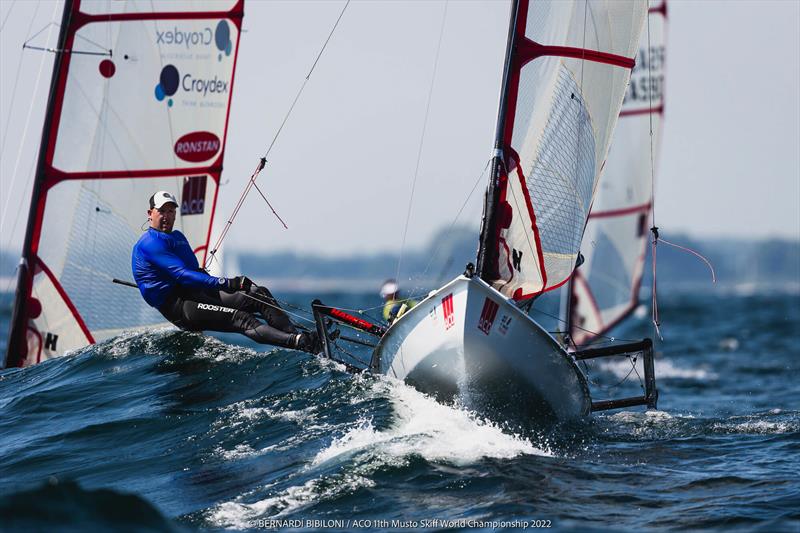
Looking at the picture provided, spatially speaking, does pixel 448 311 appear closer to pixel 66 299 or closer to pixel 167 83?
pixel 66 299

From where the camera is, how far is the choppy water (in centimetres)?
545

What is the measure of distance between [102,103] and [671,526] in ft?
28.4

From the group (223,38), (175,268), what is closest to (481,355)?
(175,268)

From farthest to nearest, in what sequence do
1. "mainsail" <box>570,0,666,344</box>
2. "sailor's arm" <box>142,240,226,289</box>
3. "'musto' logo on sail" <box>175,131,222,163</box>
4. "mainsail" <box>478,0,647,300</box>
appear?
"mainsail" <box>570,0,666,344</box> < "'musto' logo on sail" <box>175,131,222,163</box> < "sailor's arm" <box>142,240,226,289</box> < "mainsail" <box>478,0,647,300</box>

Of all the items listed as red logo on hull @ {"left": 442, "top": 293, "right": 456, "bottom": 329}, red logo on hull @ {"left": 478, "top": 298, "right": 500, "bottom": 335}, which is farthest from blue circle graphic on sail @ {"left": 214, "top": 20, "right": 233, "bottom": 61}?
red logo on hull @ {"left": 478, "top": 298, "right": 500, "bottom": 335}

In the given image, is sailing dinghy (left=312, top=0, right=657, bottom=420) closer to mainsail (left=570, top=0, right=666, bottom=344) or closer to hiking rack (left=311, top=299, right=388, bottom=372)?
hiking rack (left=311, top=299, right=388, bottom=372)

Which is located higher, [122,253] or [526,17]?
[526,17]

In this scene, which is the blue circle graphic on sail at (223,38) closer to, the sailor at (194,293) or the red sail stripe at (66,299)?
the red sail stripe at (66,299)

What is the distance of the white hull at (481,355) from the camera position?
261 inches

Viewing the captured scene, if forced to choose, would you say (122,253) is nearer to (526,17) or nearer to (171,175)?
(171,175)

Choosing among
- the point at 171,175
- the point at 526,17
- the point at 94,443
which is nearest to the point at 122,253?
the point at 171,175

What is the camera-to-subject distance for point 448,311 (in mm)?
6688

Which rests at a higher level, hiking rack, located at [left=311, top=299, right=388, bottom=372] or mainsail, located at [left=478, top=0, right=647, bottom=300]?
mainsail, located at [left=478, top=0, right=647, bottom=300]

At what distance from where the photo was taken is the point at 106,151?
11.8 m
